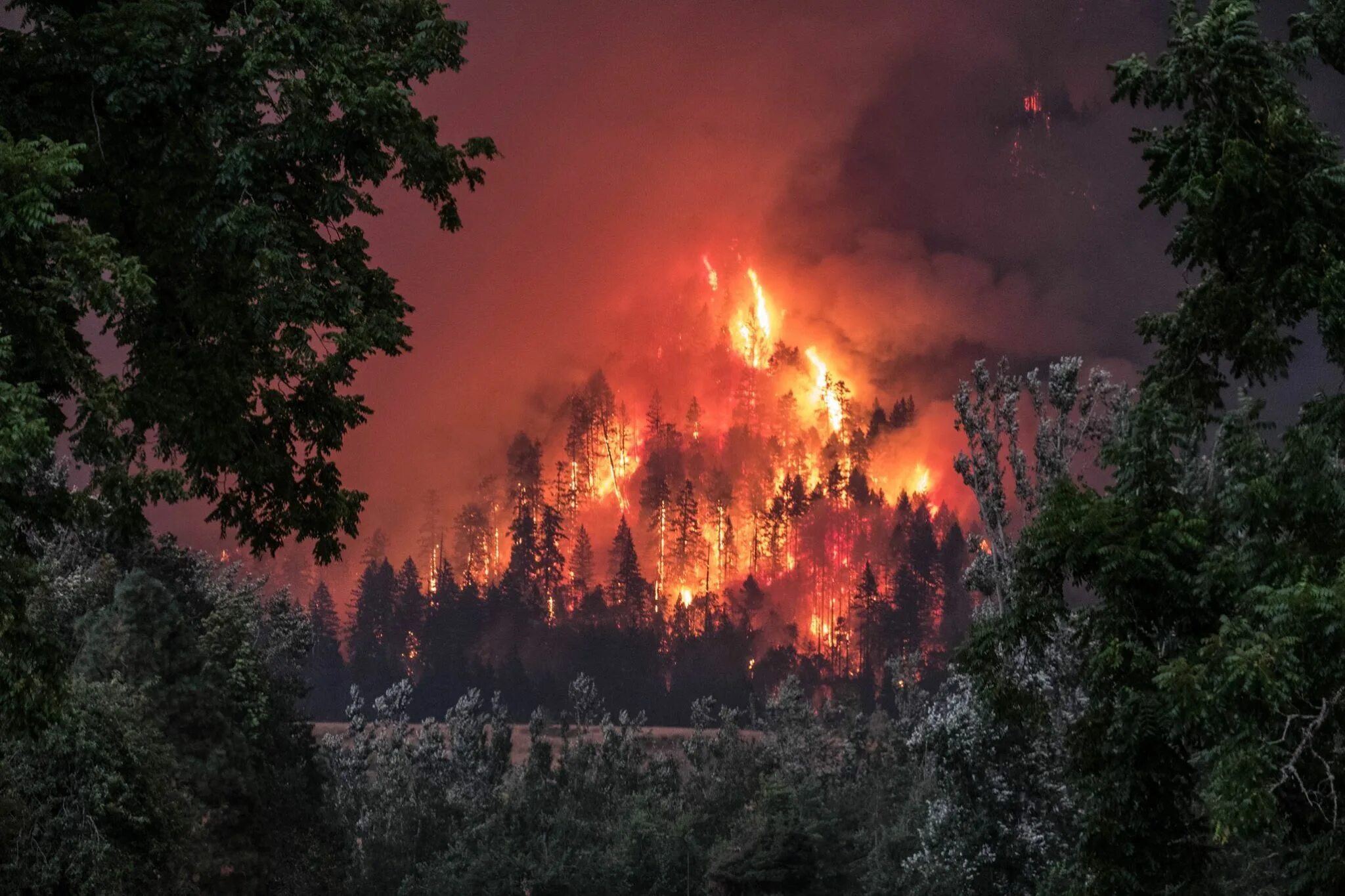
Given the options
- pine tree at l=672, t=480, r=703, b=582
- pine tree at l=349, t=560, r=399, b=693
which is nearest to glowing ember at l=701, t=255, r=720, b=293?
pine tree at l=672, t=480, r=703, b=582

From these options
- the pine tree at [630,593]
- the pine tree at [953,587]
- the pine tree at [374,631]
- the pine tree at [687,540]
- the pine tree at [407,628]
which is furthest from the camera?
the pine tree at [687,540]

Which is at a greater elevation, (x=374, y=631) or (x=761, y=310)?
(x=761, y=310)

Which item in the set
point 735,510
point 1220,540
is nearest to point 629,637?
point 735,510

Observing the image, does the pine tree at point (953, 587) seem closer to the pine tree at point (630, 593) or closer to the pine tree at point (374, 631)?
the pine tree at point (630, 593)

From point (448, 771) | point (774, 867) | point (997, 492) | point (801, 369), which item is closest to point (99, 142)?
point (997, 492)

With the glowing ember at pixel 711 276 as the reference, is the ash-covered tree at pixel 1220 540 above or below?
below

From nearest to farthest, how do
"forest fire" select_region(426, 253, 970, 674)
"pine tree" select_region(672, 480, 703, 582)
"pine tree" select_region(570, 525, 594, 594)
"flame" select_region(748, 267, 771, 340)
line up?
"forest fire" select_region(426, 253, 970, 674) → "pine tree" select_region(570, 525, 594, 594) → "pine tree" select_region(672, 480, 703, 582) → "flame" select_region(748, 267, 771, 340)

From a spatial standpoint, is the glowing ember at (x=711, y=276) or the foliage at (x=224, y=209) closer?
the foliage at (x=224, y=209)

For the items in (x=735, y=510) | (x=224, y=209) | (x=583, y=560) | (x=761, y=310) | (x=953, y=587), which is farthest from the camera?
(x=761, y=310)

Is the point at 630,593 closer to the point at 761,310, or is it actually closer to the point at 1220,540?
the point at 761,310

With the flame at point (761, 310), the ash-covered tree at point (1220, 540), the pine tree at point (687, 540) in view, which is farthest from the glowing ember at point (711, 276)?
the ash-covered tree at point (1220, 540)

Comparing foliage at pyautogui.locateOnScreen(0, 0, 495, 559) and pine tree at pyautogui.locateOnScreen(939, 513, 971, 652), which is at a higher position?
pine tree at pyautogui.locateOnScreen(939, 513, 971, 652)

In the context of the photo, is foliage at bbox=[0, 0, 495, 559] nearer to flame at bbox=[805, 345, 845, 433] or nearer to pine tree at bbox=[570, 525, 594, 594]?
pine tree at bbox=[570, 525, 594, 594]

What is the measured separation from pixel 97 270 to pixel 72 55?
343cm
